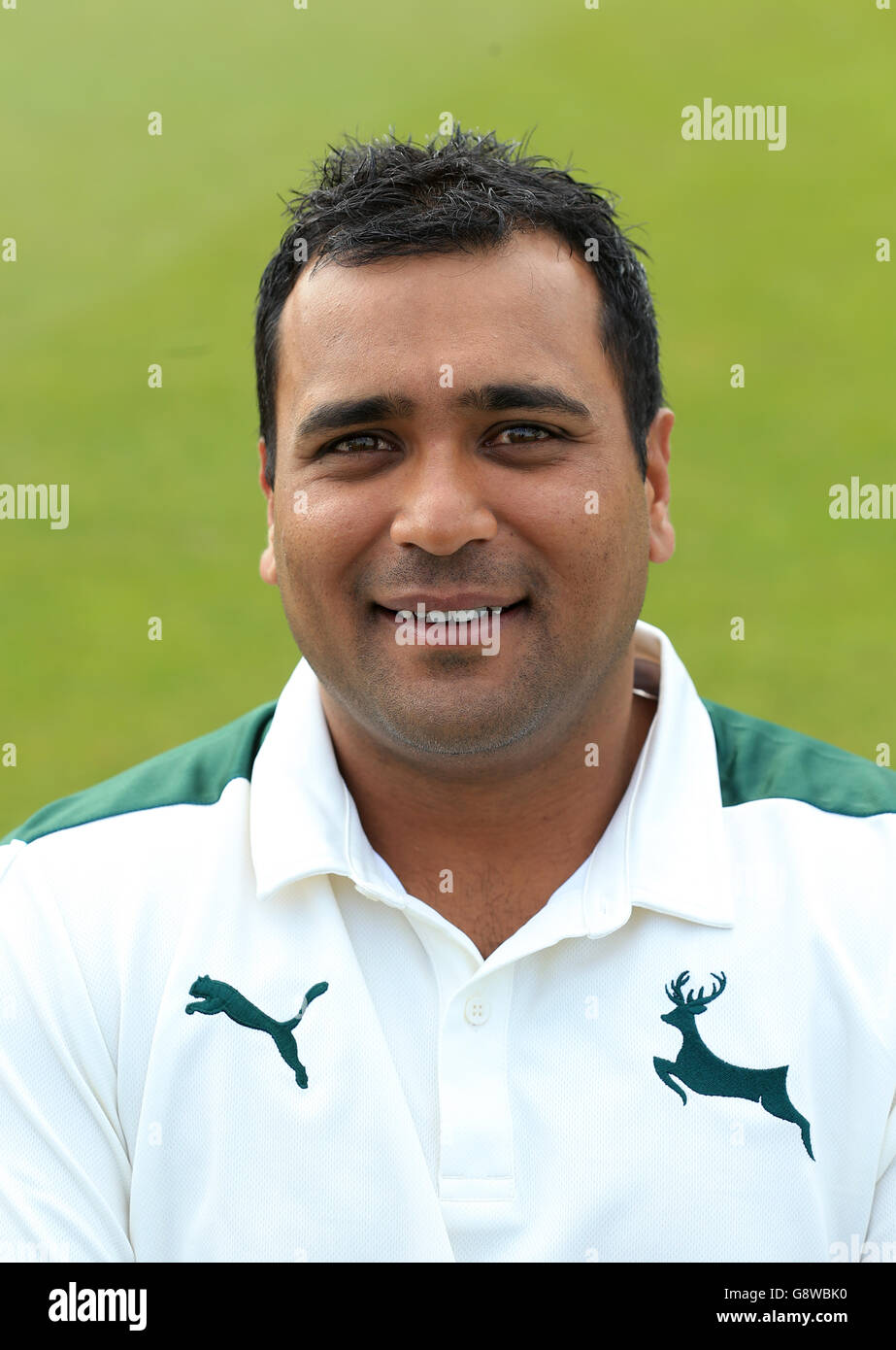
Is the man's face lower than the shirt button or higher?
higher

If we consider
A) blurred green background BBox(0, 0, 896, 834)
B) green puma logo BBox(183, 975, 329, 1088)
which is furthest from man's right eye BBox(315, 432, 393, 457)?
blurred green background BBox(0, 0, 896, 834)

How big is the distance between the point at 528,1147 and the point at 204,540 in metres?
4.55

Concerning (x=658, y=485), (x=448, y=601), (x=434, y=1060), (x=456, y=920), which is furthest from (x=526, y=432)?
(x=434, y=1060)

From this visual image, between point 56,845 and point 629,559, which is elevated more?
point 629,559

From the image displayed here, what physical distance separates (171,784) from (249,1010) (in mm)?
344

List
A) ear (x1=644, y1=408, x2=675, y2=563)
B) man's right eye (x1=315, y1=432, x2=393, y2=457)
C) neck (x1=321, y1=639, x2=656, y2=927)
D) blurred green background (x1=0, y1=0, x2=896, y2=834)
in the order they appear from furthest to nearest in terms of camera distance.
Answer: blurred green background (x1=0, y1=0, x2=896, y2=834)
ear (x1=644, y1=408, x2=675, y2=563)
neck (x1=321, y1=639, x2=656, y2=927)
man's right eye (x1=315, y1=432, x2=393, y2=457)

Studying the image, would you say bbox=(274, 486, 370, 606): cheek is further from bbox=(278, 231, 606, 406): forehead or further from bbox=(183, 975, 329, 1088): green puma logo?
bbox=(183, 975, 329, 1088): green puma logo

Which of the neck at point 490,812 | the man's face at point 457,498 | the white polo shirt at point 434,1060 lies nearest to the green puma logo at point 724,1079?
the white polo shirt at point 434,1060

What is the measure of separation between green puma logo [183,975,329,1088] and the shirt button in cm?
16

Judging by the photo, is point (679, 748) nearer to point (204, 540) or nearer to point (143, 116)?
point (204, 540)

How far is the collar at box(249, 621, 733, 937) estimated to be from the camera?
1.66 meters

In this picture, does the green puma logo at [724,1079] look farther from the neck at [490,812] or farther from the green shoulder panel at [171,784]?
the green shoulder panel at [171,784]
